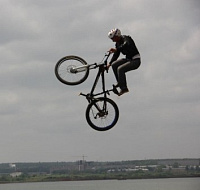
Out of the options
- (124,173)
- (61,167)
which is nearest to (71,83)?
(61,167)

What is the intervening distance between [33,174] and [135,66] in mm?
170042

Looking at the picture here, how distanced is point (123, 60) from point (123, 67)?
0.28 m

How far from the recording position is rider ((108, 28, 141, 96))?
21094 millimetres

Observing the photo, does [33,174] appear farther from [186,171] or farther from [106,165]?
[186,171]

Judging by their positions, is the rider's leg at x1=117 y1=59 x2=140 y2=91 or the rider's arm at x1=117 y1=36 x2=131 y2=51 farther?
the rider's leg at x1=117 y1=59 x2=140 y2=91

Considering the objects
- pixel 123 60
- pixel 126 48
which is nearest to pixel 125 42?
pixel 126 48

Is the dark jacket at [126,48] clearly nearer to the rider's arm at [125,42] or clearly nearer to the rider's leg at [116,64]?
the rider's arm at [125,42]

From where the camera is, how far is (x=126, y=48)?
21188 mm

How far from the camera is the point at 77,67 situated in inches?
882

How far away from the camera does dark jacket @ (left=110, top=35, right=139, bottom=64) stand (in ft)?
69.0

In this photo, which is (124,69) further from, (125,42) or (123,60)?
(125,42)

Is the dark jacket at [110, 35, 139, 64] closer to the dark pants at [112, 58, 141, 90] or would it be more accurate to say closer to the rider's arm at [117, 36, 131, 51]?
the rider's arm at [117, 36, 131, 51]

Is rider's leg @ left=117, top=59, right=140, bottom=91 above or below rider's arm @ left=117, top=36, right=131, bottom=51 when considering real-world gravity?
below

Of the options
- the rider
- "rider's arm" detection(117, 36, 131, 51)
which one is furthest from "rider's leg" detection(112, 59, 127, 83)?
"rider's arm" detection(117, 36, 131, 51)
